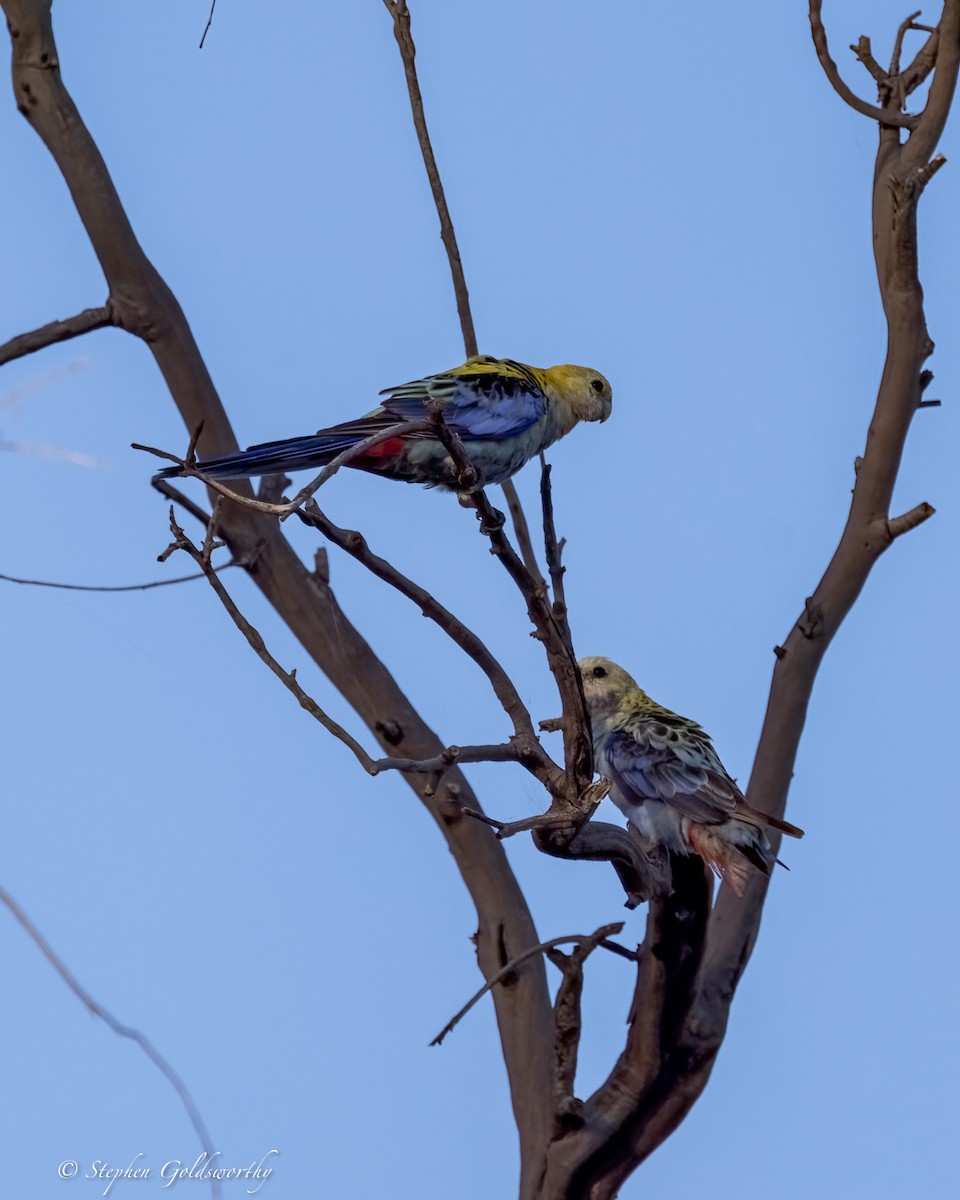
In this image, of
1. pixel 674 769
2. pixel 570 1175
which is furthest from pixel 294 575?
pixel 570 1175

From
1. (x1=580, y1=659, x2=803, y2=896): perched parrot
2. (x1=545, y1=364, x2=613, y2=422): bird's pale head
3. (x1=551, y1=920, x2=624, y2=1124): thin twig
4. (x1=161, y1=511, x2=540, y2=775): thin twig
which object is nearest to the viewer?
(x1=161, y1=511, x2=540, y2=775): thin twig

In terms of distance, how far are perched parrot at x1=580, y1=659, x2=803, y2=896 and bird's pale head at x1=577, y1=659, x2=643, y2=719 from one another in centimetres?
26

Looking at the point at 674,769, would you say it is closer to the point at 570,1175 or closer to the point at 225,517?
the point at 570,1175

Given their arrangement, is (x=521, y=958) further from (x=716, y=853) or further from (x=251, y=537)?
(x=251, y=537)

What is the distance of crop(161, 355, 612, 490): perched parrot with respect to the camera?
4.74m

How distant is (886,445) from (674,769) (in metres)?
1.66

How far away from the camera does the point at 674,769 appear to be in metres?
6.09

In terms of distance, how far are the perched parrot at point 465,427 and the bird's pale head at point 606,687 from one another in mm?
1190

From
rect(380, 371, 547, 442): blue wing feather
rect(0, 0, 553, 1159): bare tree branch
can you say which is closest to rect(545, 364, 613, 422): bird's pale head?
rect(380, 371, 547, 442): blue wing feather

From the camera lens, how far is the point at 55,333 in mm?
6234

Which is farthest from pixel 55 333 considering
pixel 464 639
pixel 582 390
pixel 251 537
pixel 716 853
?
pixel 716 853

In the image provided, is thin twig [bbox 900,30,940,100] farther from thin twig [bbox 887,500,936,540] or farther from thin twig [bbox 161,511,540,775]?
thin twig [bbox 161,511,540,775]

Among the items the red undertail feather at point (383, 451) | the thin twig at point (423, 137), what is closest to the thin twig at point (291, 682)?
the red undertail feather at point (383, 451)

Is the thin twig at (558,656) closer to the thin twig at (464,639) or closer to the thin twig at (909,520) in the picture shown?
the thin twig at (464,639)
